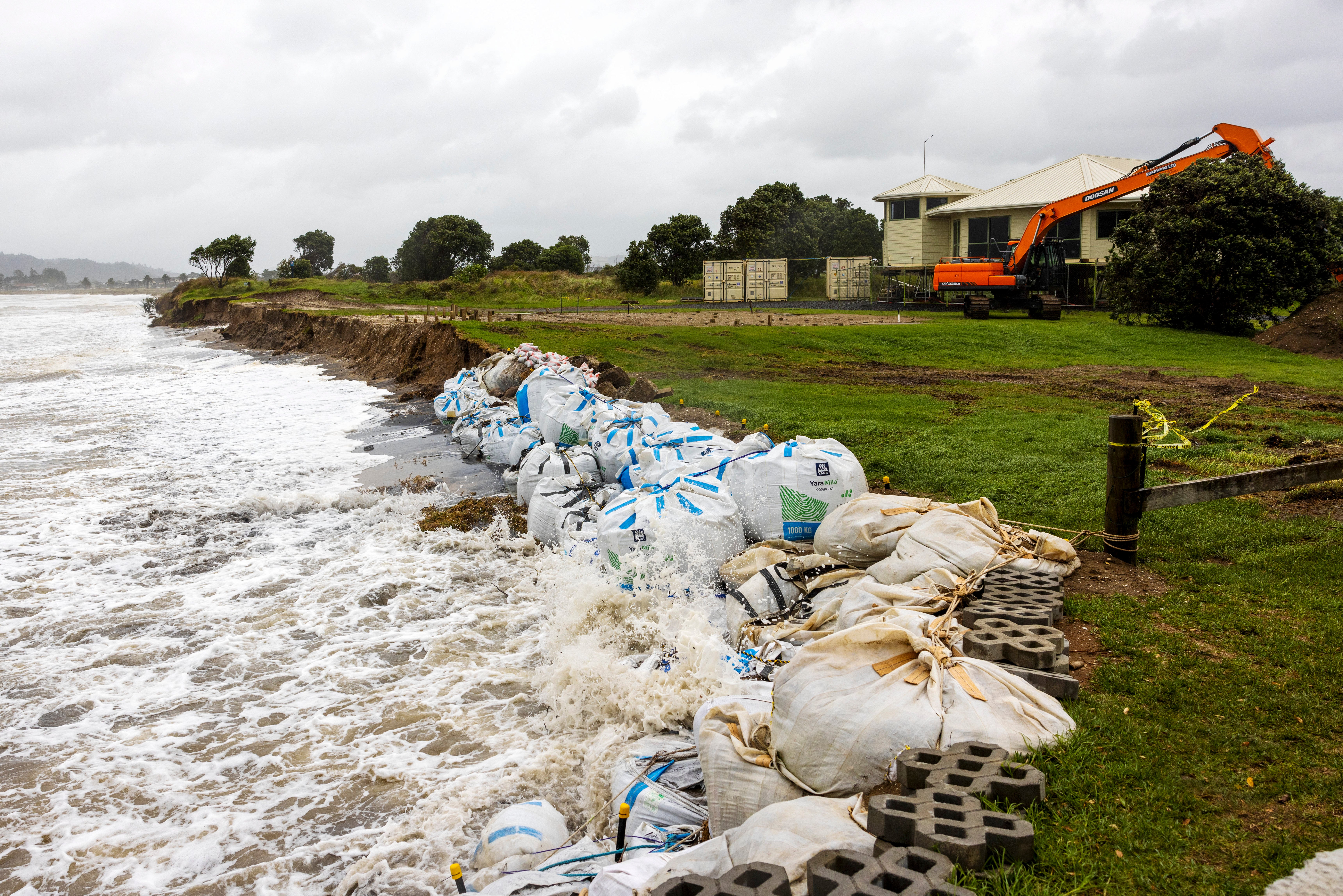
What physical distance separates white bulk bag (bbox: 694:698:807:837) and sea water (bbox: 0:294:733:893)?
848mm

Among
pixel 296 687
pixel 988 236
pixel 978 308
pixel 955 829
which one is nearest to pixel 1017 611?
pixel 955 829

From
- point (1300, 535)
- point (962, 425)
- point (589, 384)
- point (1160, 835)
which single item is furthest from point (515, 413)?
point (1160, 835)

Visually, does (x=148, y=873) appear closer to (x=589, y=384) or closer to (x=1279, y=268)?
(x=589, y=384)

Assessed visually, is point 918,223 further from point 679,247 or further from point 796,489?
point 796,489

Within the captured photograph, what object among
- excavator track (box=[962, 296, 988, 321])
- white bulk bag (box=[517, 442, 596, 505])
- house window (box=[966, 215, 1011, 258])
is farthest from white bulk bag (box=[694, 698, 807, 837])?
house window (box=[966, 215, 1011, 258])

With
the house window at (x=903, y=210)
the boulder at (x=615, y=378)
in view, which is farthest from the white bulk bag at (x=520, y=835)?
the house window at (x=903, y=210)

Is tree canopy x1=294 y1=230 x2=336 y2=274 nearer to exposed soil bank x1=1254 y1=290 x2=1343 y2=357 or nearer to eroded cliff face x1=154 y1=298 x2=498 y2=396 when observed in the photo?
eroded cliff face x1=154 y1=298 x2=498 y2=396

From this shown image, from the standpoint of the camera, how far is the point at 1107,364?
1454 cm

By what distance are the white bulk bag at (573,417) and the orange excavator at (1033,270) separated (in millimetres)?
16840

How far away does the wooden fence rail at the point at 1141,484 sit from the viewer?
4441mm

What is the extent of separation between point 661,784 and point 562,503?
4.27 meters

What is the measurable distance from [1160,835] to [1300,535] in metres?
3.48

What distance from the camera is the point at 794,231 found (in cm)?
4522

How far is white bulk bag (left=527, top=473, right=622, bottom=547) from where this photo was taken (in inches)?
279
